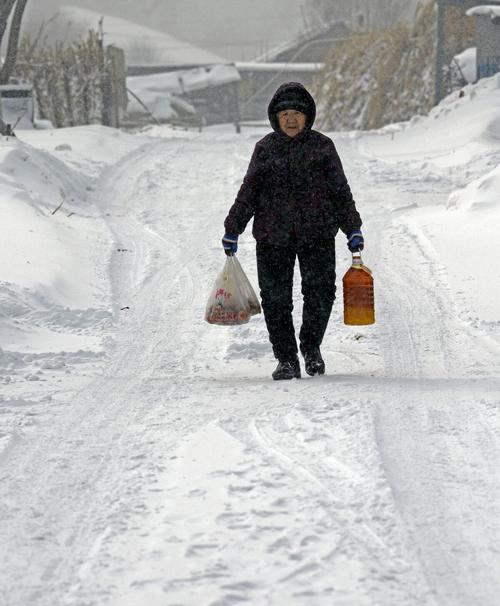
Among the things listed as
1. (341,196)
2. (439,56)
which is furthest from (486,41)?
(341,196)

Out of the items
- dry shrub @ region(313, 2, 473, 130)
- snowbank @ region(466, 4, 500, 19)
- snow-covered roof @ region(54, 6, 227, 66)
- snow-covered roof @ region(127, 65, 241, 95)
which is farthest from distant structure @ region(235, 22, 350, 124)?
snowbank @ region(466, 4, 500, 19)

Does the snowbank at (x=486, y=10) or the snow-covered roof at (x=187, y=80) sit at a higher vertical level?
the snowbank at (x=486, y=10)

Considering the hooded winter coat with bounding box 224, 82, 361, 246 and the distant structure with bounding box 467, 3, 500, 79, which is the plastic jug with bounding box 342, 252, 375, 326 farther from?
the distant structure with bounding box 467, 3, 500, 79

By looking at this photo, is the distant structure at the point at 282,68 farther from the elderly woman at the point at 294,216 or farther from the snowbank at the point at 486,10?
the elderly woman at the point at 294,216

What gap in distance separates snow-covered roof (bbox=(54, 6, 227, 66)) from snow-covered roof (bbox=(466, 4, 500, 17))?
64.6 meters

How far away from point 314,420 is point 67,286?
12.2 ft

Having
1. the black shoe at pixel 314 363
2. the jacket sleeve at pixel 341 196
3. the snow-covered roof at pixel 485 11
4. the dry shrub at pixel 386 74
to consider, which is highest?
the jacket sleeve at pixel 341 196

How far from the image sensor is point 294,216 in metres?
5.56

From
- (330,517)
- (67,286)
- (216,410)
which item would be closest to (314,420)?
(216,410)

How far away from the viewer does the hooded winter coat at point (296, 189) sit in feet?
18.1

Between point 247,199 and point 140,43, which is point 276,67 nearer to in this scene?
point 140,43

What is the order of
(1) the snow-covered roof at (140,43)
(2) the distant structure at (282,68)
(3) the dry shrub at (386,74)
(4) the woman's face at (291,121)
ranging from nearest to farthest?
(4) the woman's face at (291,121) → (3) the dry shrub at (386,74) → (2) the distant structure at (282,68) → (1) the snow-covered roof at (140,43)

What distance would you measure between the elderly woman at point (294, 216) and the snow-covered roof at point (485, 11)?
728 inches

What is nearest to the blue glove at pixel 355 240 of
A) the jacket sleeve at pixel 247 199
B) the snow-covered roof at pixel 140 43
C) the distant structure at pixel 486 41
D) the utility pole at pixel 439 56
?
the jacket sleeve at pixel 247 199
